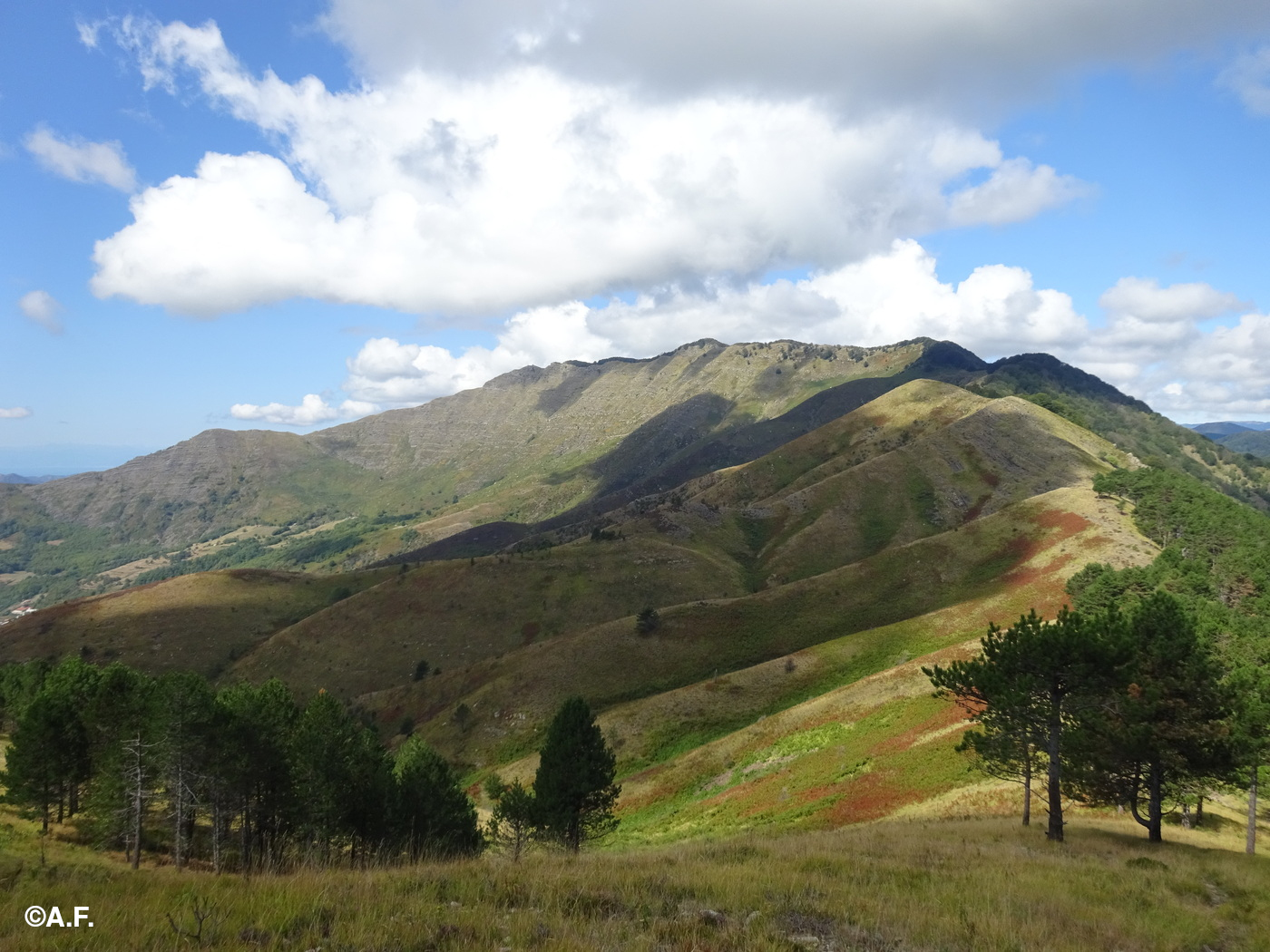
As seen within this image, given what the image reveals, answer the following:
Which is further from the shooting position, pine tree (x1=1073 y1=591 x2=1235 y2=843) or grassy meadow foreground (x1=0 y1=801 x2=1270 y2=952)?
pine tree (x1=1073 y1=591 x2=1235 y2=843)

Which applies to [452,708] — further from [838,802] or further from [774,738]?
[838,802]

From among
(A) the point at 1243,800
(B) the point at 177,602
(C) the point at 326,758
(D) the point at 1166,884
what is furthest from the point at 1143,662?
(B) the point at 177,602

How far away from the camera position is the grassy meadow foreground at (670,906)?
8.64m

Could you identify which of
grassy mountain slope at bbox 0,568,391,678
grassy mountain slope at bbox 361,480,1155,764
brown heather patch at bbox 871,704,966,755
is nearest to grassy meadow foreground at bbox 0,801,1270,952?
brown heather patch at bbox 871,704,966,755

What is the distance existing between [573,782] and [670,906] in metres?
28.5

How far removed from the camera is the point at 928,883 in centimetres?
1395

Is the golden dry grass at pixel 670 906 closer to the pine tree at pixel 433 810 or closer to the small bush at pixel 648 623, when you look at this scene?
the pine tree at pixel 433 810

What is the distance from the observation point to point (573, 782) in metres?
37.1

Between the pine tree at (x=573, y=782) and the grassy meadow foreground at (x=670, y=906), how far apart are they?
70.2 ft

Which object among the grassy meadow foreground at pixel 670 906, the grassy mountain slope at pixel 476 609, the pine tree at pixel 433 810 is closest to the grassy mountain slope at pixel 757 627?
the grassy mountain slope at pixel 476 609

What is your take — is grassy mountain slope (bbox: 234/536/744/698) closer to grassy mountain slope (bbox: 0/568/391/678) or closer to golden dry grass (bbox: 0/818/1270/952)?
grassy mountain slope (bbox: 0/568/391/678)

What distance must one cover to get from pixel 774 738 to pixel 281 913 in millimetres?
57363

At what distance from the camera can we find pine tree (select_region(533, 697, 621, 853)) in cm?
3675

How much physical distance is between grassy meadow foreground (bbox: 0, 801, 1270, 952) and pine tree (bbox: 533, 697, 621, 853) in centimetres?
2139
